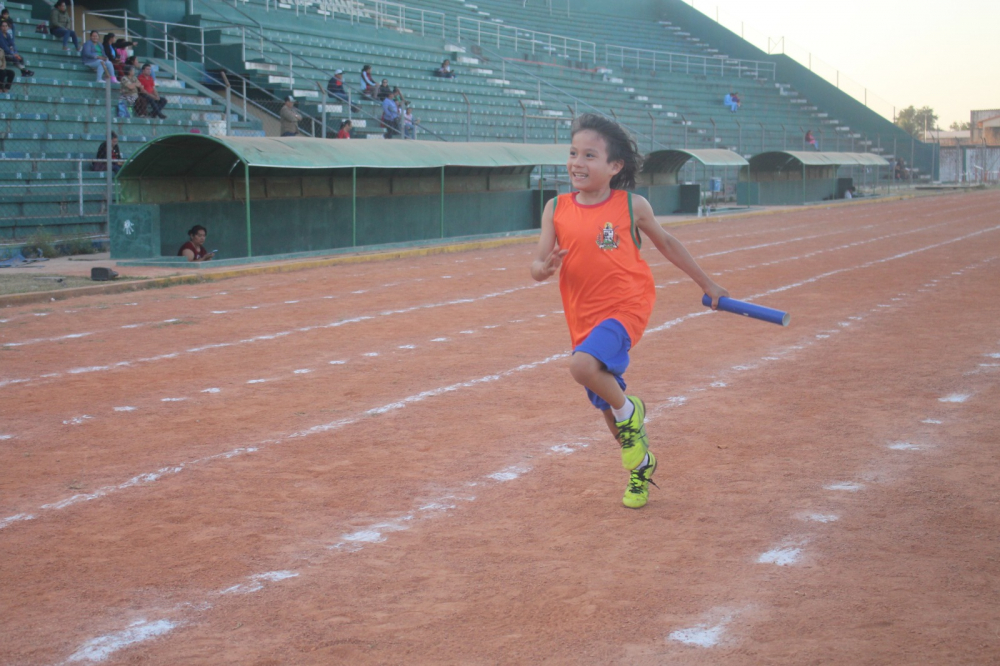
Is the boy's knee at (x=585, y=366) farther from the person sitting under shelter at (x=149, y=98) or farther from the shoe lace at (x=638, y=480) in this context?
the person sitting under shelter at (x=149, y=98)

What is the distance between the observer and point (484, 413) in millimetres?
7418

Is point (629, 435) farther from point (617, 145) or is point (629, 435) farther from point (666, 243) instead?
point (617, 145)

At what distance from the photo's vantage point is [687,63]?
57.0 metres

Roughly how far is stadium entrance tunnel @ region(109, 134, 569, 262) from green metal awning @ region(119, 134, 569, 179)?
0.03 meters

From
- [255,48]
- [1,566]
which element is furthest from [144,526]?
[255,48]

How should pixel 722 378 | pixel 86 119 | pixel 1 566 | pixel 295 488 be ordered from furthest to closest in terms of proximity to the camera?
pixel 86 119
pixel 722 378
pixel 295 488
pixel 1 566

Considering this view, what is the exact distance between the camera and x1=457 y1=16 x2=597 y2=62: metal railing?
1764 inches

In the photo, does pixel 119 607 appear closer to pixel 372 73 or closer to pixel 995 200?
pixel 372 73

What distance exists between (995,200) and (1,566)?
155ft

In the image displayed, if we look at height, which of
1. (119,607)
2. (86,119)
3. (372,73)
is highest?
(372,73)

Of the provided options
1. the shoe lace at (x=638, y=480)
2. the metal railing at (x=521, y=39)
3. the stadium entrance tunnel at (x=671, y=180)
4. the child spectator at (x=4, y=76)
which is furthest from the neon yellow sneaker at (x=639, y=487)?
the metal railing at (x=521, y=39)

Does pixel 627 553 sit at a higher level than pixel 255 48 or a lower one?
lower

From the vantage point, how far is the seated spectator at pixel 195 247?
17922mm

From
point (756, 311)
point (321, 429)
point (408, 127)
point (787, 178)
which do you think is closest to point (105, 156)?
point (408, 127)
